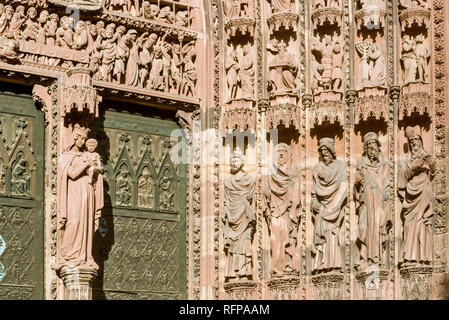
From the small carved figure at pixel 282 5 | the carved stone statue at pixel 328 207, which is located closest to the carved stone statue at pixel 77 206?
the carved stone statue at pixel 328 207

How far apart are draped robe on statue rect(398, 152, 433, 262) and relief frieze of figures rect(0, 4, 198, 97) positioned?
350 centimetres

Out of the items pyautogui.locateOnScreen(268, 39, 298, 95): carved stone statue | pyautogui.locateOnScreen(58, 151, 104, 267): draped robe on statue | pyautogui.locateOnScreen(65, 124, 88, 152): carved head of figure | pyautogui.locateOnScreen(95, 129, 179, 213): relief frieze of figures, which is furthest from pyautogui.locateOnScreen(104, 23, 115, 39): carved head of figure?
pyautogui.locateOnScreen(268, 39, 298, 95): carved stone statue

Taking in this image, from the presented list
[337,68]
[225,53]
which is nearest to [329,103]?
[337,68]

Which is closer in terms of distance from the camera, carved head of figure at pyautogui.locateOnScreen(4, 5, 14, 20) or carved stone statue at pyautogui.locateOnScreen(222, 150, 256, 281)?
carved head of figure at pyautogui.locateOnScreen(4, 5, 14, 20)

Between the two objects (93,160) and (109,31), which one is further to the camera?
(109,31)

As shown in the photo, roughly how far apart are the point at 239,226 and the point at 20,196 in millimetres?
2961

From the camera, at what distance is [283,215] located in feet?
65.7

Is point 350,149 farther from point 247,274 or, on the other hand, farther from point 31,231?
point 31,231

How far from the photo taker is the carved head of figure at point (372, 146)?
1961 cm

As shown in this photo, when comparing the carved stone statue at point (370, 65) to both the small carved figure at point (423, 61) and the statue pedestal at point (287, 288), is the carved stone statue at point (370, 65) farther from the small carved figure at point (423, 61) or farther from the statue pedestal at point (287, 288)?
the statue pedestal at point (287, 288)

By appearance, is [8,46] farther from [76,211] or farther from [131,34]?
[76,211]

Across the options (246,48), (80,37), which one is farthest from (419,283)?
(80,37)

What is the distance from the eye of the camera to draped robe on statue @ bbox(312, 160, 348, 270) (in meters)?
19.6

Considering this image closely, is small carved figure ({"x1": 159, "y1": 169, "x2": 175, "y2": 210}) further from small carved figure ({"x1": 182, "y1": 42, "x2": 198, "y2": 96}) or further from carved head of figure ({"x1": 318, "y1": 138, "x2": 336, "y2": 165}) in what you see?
carved head of figure ({"x1": 318, "y1": 138, "x2": 336, "y2": 165})
